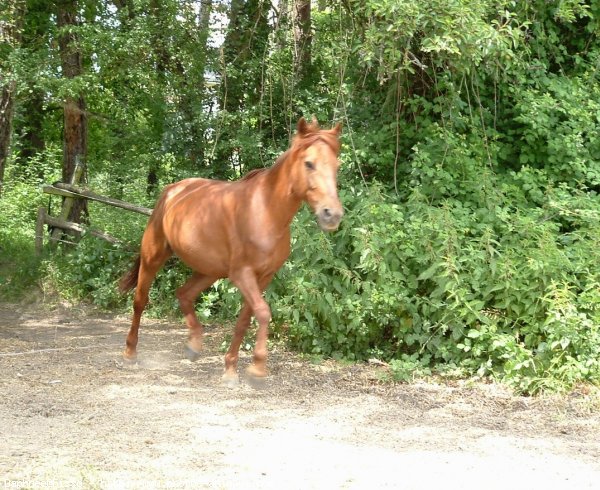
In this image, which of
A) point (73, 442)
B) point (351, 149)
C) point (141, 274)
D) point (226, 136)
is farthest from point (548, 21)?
point (73, 442)

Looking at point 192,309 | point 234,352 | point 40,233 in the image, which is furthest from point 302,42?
point 234,352

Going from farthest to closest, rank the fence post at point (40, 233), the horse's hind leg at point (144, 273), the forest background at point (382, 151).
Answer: the fence post at point (40, 233) < the horse's hind leg at point (144, 273) < the forest background at point (382, 151)

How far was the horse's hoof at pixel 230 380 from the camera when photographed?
22.5 feet

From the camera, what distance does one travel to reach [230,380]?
6.88 m

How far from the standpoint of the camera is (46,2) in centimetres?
1191

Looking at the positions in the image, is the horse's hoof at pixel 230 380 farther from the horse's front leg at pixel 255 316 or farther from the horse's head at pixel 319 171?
the horse's head at pixel 319 171

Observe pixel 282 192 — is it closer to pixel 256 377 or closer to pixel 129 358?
pixel 256 377

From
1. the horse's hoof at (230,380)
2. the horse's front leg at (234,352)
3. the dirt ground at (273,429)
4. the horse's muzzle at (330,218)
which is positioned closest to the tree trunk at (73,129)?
the dirt ground at (273,429)

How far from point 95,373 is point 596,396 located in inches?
174

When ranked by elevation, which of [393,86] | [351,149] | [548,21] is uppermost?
[548,21]

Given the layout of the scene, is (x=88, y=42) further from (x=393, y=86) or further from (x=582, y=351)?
(x=582, y=351)

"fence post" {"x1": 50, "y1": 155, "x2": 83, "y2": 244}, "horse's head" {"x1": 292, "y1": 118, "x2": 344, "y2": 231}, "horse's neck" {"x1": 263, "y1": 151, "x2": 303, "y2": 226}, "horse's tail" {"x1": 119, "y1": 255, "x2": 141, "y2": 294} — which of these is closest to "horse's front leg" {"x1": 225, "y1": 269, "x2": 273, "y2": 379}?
"horse's neck" {"x1": 263, "y1": 151, "x2": 303, "y2": 226}

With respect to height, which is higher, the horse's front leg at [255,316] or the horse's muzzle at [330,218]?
the horse's muzzle at [330,218]

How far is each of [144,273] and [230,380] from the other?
1583mm
